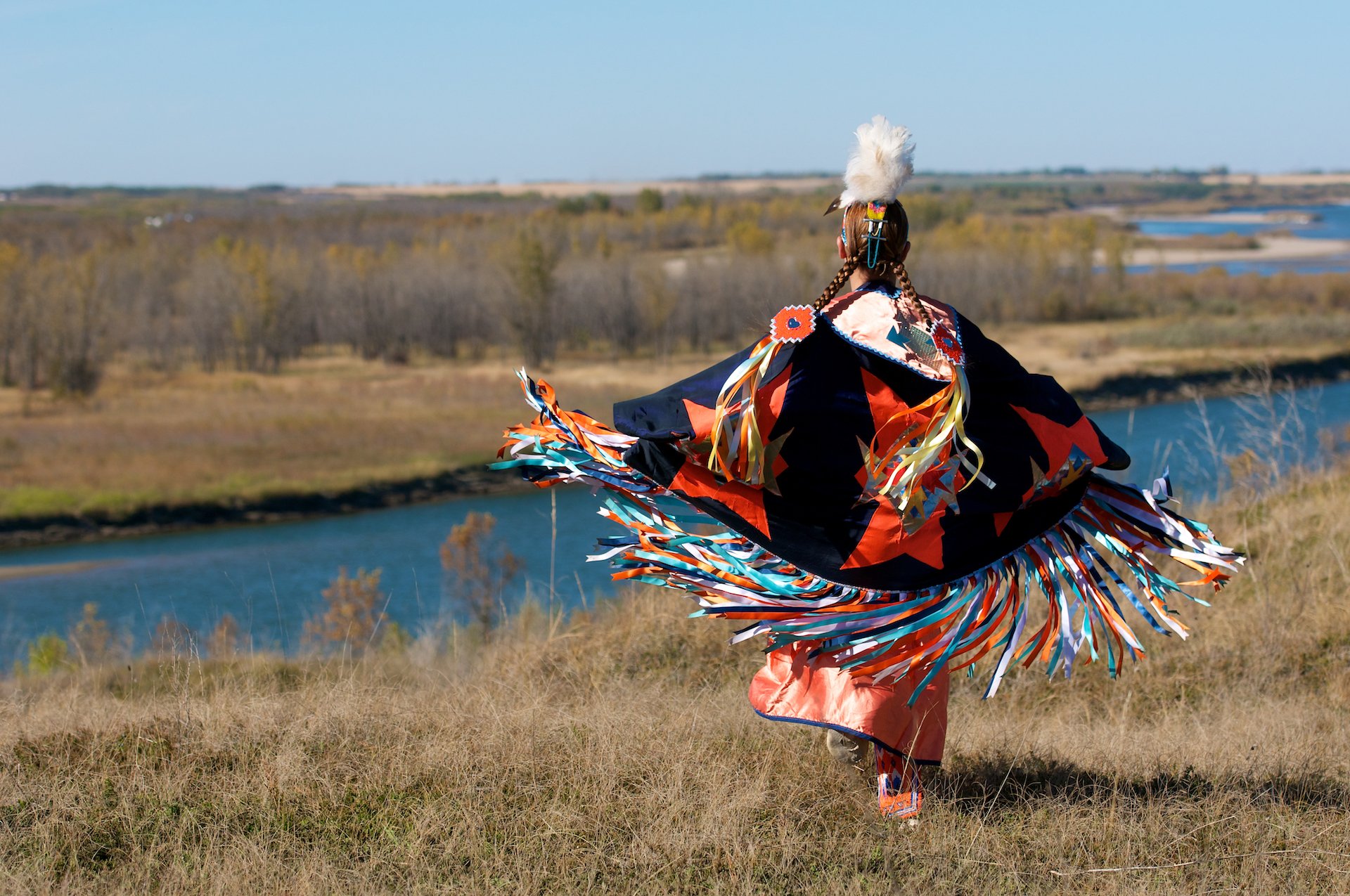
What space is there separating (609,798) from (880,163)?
6.06 ft

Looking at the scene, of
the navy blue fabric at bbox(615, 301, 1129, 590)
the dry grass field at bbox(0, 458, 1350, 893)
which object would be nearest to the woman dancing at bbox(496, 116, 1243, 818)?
the navy blue fabric at bbox(615, 301, 1129, 590)

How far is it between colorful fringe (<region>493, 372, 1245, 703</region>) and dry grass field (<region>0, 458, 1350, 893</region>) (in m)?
0.43

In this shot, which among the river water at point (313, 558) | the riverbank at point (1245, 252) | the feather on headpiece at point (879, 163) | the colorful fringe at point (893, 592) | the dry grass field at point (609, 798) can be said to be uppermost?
the riverbank at point (1245, 252)

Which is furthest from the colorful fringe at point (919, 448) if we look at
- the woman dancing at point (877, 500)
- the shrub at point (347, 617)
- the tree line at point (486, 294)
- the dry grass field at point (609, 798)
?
the tree line at point (486, 294)

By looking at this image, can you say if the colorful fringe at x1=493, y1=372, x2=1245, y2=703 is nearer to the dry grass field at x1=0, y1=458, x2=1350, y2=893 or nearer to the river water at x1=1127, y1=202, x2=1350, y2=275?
the dry grass field at x1=0, y1=458, x2=1350, y2=893

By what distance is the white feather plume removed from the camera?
3.20 metres

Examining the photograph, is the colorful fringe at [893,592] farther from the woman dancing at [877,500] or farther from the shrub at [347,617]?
the shrub at [347,617]

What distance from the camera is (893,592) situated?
315cm

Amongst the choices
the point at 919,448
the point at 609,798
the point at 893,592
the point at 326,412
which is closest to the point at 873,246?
the point at 919,448

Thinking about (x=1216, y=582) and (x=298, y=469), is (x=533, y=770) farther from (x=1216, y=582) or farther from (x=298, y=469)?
(x=298, y=469)

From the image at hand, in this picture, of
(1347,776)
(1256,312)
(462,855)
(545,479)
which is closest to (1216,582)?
(1347,776)

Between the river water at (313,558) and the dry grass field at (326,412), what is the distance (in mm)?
2364

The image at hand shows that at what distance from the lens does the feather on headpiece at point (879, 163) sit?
Answer: 10.5 ft

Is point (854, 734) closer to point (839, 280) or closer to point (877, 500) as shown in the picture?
point (877, 500)
